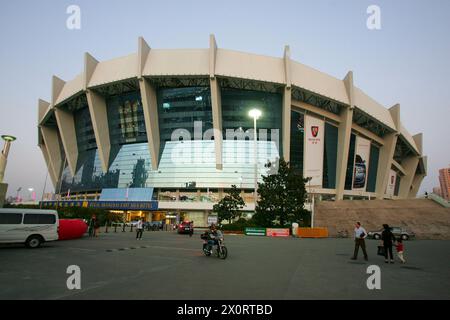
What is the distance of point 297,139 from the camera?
2598 inches

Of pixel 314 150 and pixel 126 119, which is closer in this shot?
pixel 314 150

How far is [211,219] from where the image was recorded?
39.4 meters

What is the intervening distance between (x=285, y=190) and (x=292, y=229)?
4875mm

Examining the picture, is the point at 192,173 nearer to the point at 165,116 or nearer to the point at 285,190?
the point at 165,116

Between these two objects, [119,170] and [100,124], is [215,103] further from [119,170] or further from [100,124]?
[100,124]

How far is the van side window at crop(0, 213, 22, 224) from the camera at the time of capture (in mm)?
15241

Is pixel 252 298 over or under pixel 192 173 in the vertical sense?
under

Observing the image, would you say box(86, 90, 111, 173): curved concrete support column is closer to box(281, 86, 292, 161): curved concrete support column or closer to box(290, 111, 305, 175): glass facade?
box(281, 86, 292, 161): curved concrete support column

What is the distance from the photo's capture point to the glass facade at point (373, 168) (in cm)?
7288

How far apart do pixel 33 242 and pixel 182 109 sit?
167 ft

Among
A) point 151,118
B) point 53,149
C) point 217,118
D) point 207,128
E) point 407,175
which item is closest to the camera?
point 217,118

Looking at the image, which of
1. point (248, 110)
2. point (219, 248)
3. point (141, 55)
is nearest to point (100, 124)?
point (141, 55)
